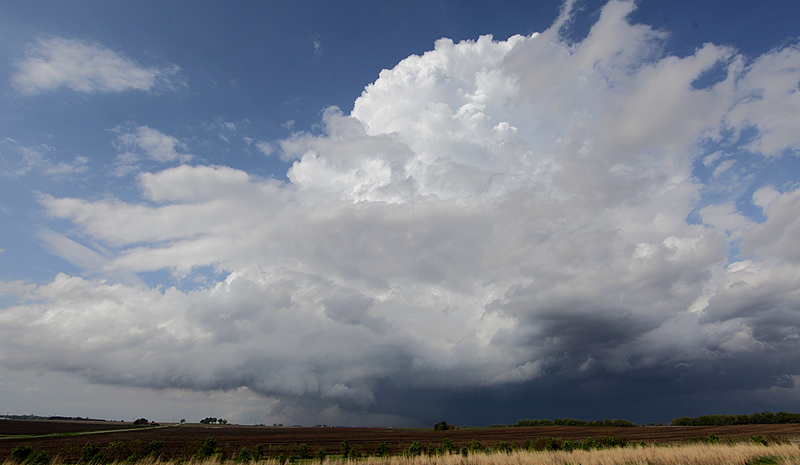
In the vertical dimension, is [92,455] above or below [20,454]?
below

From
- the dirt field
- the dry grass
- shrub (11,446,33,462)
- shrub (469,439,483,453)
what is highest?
the dry grass

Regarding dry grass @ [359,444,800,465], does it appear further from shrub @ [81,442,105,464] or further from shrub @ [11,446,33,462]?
shrub @ [11,446,33,462]

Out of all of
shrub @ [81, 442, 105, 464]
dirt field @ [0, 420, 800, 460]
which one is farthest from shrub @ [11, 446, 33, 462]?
shrub @ [81, 442, 105, 464]

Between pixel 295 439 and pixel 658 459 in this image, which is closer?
pixel 658 459

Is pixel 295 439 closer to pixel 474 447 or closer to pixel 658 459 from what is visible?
pixel 474 447

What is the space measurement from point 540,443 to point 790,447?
34.5 metres

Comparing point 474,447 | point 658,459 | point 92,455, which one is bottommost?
point 474,447

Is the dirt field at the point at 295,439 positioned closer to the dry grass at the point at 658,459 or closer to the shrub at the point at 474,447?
the shrub at the point at 474,447

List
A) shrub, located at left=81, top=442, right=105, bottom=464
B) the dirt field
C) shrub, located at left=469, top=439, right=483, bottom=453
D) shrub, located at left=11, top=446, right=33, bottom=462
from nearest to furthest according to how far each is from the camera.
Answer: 1. shrub, located at left=11, top=446, right=33, bottom=462
2. shrub, located at left=81, top=442, right=105, bottom=464
3. shrub, located at left=469, top=439, right=483, bottom=453
4. the dirt field

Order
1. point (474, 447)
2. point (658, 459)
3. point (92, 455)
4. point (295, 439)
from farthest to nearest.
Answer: point (295, 439) < point (474, 447) < point (92, 455) < point (658, 459)

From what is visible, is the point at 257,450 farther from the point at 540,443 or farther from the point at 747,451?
the point at 747,451

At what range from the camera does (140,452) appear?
166 ft

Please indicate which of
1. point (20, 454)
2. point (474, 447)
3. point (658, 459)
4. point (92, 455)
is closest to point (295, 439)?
point (92, 455)

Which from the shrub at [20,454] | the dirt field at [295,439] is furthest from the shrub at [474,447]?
the shrub at [20,454]
